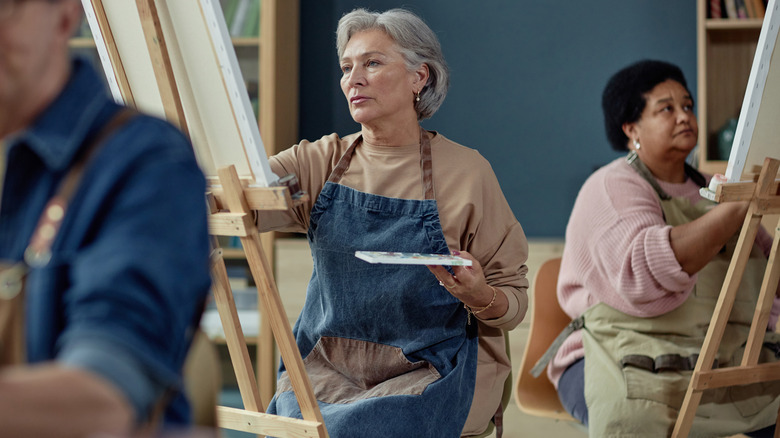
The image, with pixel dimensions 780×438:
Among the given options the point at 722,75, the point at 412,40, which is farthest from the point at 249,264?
the point at 722,75

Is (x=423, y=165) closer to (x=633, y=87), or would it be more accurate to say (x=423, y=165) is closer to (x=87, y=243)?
(x=633, y=87)

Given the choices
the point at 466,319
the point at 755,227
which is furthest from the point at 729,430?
the point at 466,319

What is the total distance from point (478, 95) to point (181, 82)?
2044 millimetres

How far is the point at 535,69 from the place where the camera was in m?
3.31

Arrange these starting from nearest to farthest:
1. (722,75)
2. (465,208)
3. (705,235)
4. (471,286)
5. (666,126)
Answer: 1. (471,286)
2. (465,208)
3. (705,235)
4. (666,126)
5. (722,75)

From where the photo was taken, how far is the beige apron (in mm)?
1854

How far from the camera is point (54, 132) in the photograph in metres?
0.69

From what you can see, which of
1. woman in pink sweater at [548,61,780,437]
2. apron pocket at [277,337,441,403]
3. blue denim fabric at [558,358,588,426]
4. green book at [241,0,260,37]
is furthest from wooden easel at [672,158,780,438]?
green book at [241,0,260,37]

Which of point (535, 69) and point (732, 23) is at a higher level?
point (732, 23)

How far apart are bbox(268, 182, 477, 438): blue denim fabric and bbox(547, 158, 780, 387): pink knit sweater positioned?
0.54 m

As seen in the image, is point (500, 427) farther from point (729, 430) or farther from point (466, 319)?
point (729, 430)

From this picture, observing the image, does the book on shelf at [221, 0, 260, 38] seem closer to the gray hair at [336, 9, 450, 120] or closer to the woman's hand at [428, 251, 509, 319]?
the gray hair at [336, 9, 450, 120]

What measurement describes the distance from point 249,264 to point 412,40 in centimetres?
65

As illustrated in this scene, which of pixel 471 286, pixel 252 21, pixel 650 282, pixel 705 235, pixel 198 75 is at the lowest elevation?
pixel 650 282
